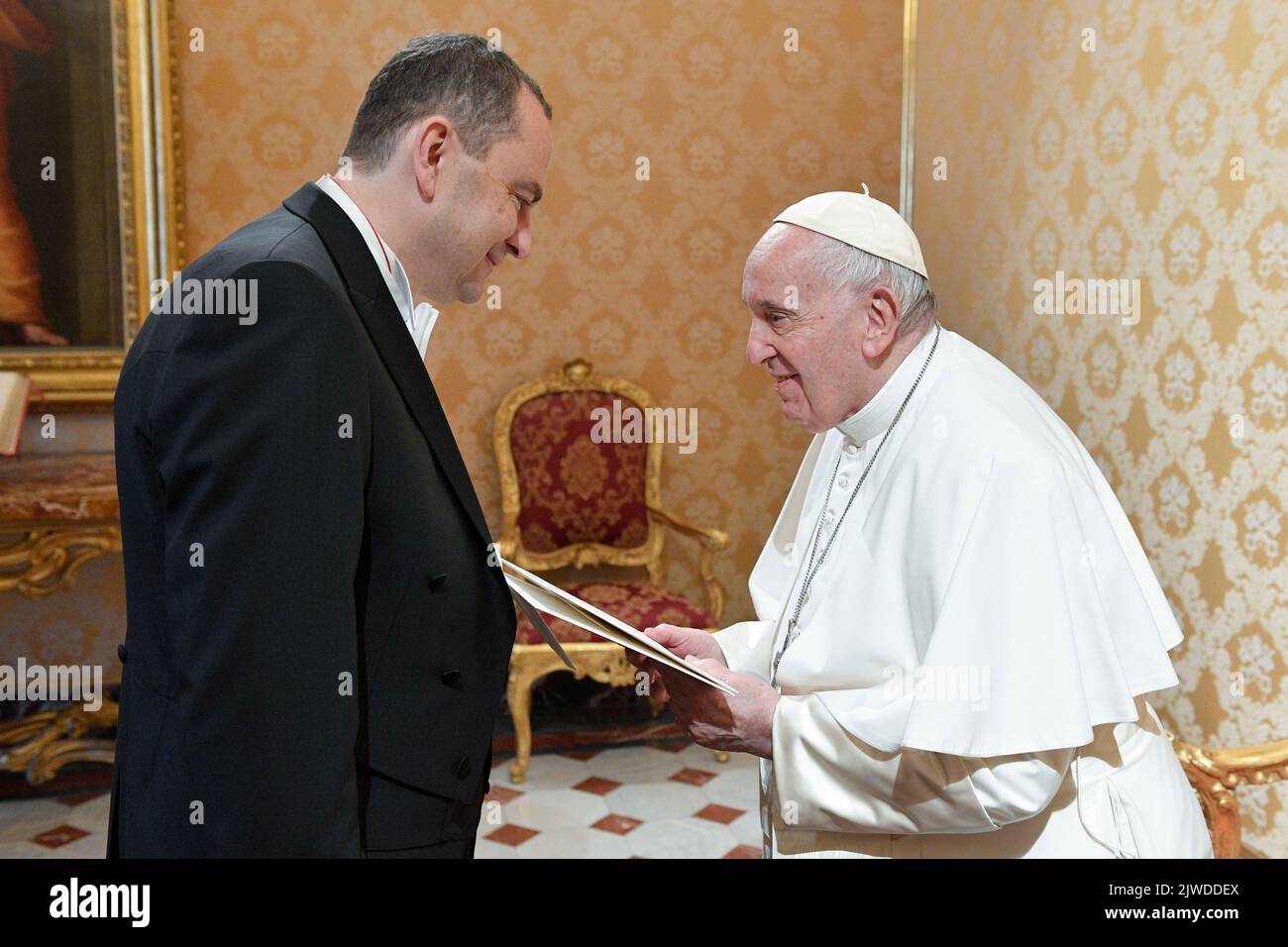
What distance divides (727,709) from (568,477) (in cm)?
333

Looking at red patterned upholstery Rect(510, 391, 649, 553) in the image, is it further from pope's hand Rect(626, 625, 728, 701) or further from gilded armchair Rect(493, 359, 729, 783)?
pope's hand Rect(626, 625, 728, 701)

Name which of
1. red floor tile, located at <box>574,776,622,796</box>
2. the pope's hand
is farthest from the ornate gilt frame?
the pope's hand

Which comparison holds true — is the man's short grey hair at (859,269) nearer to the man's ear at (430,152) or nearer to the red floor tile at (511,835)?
the man's ear at (430,152)

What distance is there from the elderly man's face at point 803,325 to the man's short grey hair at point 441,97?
0.58m

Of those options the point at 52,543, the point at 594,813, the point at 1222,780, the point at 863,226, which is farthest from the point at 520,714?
the point at 863,226

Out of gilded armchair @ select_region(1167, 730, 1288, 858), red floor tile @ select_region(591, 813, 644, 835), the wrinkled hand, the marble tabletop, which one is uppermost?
the marble tabletop

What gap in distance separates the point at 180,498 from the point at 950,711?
42.2 inches

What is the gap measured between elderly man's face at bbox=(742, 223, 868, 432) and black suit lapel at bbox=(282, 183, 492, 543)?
68 cm

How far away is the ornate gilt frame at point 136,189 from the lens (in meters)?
4.44

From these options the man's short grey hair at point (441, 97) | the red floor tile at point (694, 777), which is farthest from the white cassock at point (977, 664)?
the red floor tile at point (694, 777)

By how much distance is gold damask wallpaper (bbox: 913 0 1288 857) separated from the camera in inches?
111

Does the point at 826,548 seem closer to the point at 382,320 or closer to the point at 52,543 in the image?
the point at 382,320

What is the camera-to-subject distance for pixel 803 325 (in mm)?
1813
